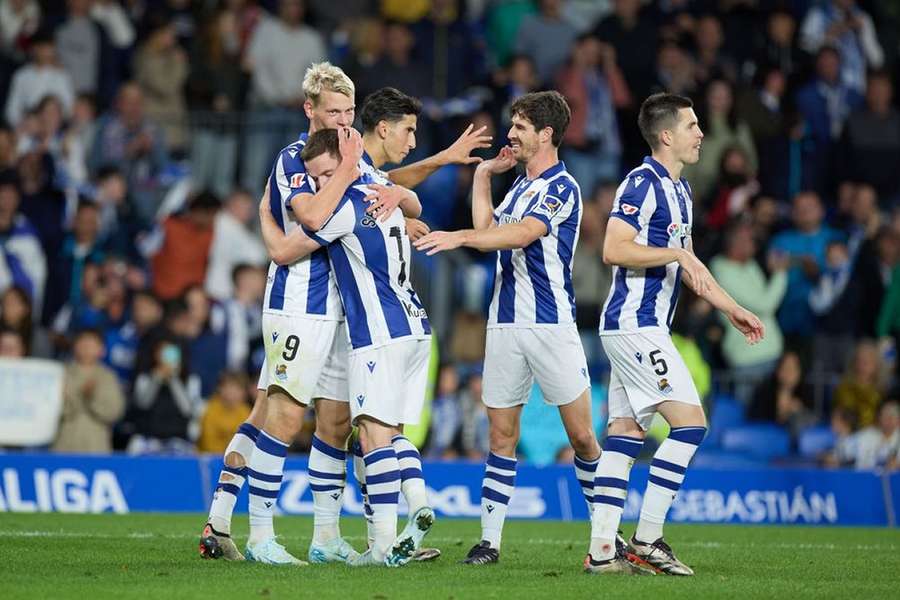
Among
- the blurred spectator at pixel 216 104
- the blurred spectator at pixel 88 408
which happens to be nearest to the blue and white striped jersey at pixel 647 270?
the blurred spectator at pixel 88 408

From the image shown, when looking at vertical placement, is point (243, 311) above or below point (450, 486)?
above

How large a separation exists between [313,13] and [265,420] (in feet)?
39.9

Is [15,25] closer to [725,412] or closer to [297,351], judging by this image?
[725,412]

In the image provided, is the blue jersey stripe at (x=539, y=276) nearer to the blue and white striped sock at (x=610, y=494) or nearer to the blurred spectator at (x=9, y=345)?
the blue and white striped sock at (x=610, y=494)

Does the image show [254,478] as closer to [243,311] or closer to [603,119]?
[243,311]

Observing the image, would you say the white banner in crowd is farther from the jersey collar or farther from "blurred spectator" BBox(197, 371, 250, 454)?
the jersey collar

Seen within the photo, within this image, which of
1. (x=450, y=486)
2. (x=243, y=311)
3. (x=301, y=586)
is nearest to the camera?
(x=301, y=586)

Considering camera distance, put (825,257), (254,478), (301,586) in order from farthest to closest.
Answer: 1. (825,257)
2. (254,478)
3. (301,586)

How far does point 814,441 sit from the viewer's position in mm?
18422

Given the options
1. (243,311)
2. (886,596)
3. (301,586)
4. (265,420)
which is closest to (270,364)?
(265,420)

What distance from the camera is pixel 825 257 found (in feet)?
65.4

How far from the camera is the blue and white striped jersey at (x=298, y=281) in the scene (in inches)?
392

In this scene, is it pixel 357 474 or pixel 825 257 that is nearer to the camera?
pixel 357 474

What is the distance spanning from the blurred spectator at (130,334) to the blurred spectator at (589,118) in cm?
564
